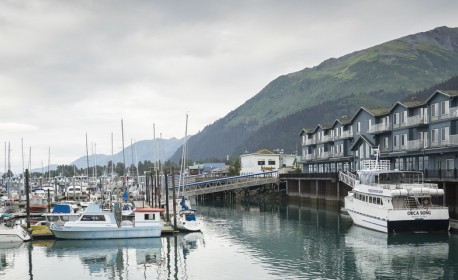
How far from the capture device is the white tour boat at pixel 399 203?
46906 mm

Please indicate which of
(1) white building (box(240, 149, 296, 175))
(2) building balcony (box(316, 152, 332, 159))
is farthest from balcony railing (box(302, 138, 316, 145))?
(1) white building (box(240, 149, 296, 175))

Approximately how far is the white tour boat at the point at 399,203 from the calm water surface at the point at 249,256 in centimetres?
118

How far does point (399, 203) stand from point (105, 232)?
30996 mm

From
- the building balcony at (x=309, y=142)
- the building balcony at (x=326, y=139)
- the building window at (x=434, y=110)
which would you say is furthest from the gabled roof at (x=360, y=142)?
the building balcony at (x=309, y=142)

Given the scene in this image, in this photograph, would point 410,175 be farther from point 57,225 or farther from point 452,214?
point 57,225

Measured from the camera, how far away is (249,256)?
4125 centimetres

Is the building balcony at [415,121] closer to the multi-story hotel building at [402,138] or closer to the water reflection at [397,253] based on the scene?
the multi-story hotel building at [402,138]

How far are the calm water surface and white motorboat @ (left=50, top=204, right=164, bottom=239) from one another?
2.83 feet

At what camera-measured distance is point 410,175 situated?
54.1 metres

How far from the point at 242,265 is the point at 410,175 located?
2626 cm

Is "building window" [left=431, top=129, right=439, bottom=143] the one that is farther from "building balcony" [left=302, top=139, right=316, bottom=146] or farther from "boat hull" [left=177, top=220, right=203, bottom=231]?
"building balcony" [left=302, top=139, right=316, bottom=146]

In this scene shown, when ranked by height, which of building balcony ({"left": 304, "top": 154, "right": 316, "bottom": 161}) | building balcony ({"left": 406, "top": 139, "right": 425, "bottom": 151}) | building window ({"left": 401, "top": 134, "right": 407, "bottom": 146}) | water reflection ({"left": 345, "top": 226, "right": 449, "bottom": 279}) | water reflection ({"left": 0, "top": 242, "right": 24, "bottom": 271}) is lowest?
water reflection ({"left": 0, "top": 242, "right": 24, "bottom": 271})

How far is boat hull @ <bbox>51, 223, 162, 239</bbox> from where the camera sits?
1977 inches

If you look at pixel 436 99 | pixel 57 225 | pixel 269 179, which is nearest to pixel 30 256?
pixel 57 225
